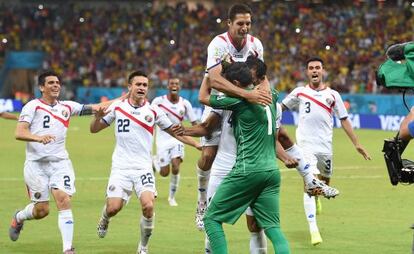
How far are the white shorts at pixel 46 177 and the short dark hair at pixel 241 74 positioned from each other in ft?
11.8

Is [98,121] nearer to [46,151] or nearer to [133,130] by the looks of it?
[133,130]

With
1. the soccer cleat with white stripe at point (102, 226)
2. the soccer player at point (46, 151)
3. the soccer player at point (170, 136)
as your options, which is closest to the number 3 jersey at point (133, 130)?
the soccer player at point (46, 151)

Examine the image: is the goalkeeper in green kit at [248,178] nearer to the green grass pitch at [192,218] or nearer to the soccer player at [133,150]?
the soccer player at [133,150]

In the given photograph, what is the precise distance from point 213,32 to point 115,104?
41.7m

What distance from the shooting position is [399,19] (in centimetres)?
4819

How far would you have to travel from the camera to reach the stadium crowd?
46812 mm

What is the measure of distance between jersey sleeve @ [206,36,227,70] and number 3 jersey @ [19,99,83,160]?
2750mm

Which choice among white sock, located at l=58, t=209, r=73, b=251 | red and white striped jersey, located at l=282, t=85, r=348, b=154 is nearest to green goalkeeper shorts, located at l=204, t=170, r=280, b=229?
white sock, located at l=58, t=209, r=73, b=251

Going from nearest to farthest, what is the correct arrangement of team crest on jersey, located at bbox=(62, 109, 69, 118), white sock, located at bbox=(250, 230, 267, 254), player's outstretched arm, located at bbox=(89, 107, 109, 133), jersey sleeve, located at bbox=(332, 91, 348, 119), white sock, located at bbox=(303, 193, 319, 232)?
white sock, located at bbox=(250, 230, 267, 254)
player's outstretched arm, located at bbox=(89, 107, 109, 133)
team crest on jersey, located at bbox=(62, 109, 69, 118)
white sock, located at bbox=(303, 193, 319, 232)
jersey sleeve, located at bbox=(332, 91, 348, 119)

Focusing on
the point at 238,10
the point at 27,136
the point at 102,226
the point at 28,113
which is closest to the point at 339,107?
the point at 102,226

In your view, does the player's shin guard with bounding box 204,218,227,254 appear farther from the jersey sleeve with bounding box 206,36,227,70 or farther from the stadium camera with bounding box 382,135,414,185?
the stadium camera with bounding box 382,135,414,185

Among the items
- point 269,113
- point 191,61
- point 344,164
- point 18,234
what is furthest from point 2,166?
point 191,61

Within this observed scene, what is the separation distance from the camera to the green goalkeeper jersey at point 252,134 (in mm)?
9562

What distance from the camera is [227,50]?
1101 centimetres
